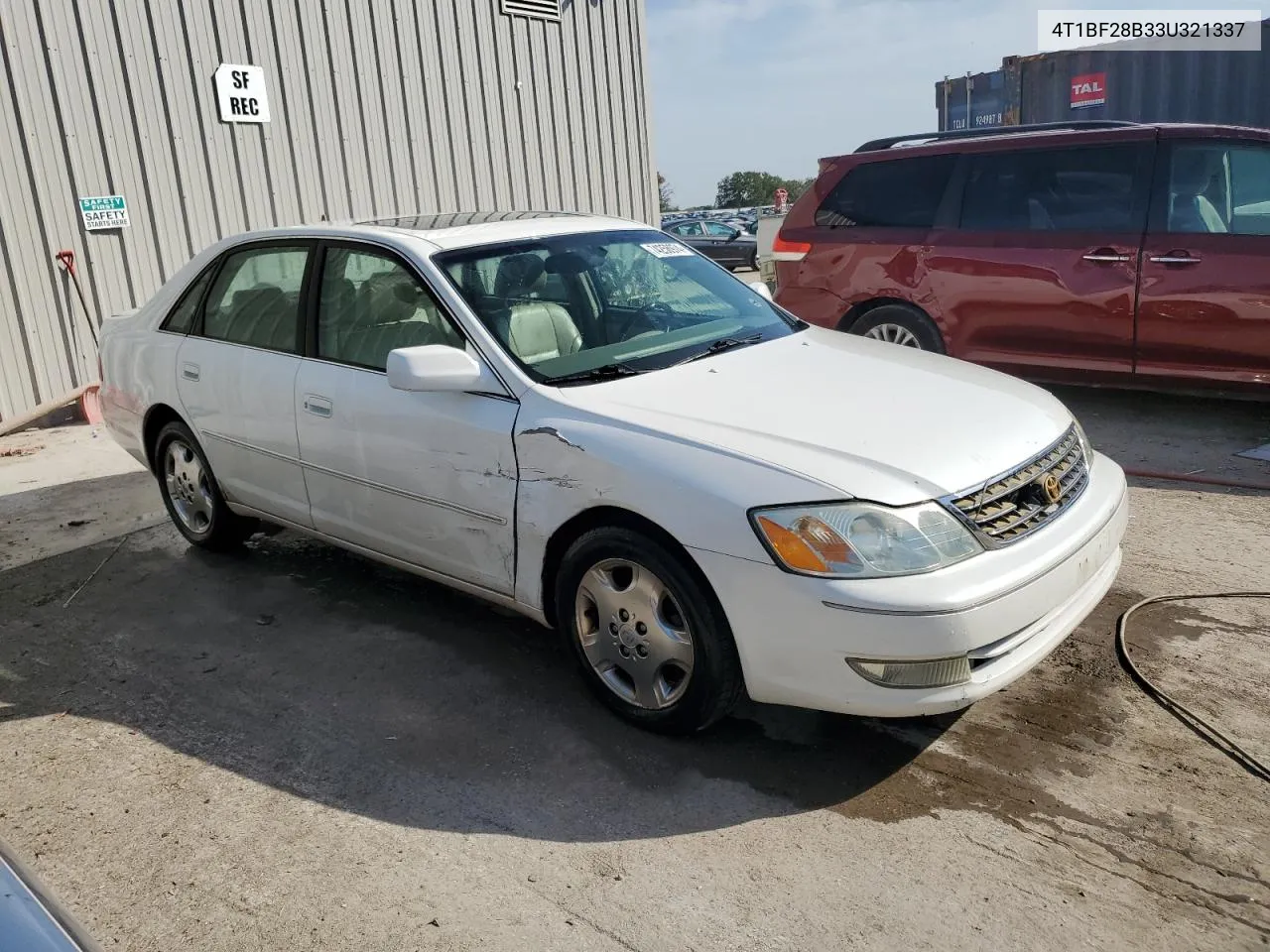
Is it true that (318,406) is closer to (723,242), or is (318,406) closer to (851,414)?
(851,414)

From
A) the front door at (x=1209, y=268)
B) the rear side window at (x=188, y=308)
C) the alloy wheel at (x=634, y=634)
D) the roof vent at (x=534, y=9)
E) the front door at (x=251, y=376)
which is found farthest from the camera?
the roof vent at (x=534, y=9)

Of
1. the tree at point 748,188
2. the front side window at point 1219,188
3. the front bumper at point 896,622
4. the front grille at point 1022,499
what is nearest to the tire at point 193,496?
the front bumper at point 896,622

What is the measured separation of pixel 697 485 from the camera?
3062 millimetres

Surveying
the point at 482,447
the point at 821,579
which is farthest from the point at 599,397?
the point at 821,579

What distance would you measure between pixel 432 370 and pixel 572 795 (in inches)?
56.2

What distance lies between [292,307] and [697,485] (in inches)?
90.8

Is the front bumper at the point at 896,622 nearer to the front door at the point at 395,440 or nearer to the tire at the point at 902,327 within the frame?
the front door at the point at 395,440

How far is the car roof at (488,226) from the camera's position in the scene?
4.24 metres

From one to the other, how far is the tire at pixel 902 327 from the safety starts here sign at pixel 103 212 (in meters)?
5.73

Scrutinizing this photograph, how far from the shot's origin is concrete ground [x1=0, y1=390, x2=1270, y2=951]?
2.64 m

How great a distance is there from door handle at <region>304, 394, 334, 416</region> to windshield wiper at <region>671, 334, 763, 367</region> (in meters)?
1.40

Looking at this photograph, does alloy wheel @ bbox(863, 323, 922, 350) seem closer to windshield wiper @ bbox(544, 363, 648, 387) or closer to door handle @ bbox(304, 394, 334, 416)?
windshield wiper @ bbox(544, 363, 648, 387)

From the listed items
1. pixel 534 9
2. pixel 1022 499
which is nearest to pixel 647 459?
pixel 1022 499

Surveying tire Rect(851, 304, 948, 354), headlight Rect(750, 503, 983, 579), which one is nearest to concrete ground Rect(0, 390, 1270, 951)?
headlight Rect(750, 503, 983, 579)
